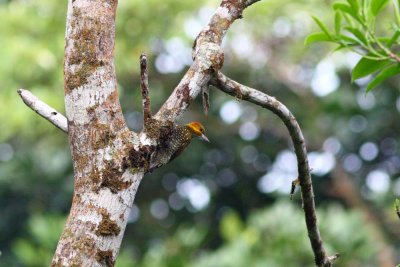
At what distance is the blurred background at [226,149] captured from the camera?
271 inches

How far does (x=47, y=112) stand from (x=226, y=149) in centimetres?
920

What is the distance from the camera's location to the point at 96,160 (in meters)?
1.79

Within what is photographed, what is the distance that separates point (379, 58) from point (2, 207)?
10.0 m

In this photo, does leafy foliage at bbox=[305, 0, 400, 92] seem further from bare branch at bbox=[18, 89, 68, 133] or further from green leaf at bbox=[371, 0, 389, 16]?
bare branch at bbox=[18, 89, 68, 133]

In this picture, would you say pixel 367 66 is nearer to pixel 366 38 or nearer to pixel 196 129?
pixel 366 38

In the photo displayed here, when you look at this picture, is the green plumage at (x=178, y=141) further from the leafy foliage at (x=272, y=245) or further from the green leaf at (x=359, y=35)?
the leafy foliage at (x=272, y=245)

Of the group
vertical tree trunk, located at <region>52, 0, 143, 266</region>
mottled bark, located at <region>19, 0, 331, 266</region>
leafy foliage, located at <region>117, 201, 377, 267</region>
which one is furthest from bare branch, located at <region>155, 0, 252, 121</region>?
leafy foliage, located at <region>117, 201, 377, 267</region>

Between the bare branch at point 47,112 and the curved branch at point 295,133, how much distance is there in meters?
0.37

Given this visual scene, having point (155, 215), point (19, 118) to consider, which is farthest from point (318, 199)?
point (19, 118)

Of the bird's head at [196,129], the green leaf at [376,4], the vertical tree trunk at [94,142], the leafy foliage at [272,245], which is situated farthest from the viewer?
the leafy foliage at [272,245]

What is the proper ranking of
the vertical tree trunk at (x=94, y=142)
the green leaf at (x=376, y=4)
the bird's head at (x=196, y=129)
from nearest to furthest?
the vertical tree trunk at (x=94, y=142)
the green leaf at (x=376, y=4)
the bird's head at (x=196, y=129)

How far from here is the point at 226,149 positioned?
11.1 metres

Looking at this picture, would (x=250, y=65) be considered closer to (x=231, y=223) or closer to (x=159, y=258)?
(x=231, y=223)

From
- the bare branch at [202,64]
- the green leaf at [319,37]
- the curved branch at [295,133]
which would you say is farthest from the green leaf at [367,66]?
the bare branch at [202,64]
